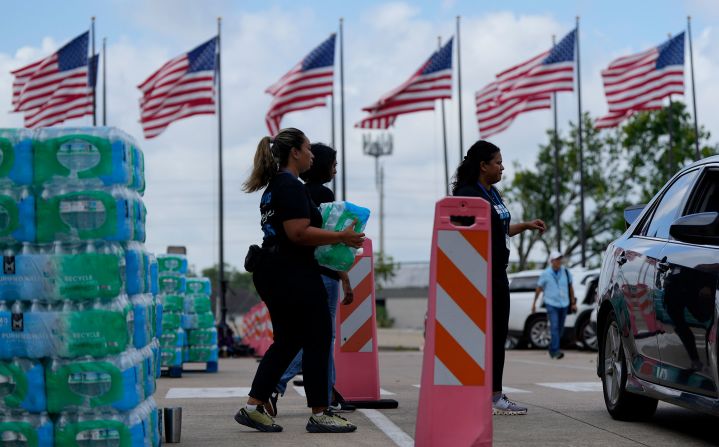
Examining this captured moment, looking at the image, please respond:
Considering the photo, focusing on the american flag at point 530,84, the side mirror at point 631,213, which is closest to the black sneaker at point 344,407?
the side mirror at point 631,213

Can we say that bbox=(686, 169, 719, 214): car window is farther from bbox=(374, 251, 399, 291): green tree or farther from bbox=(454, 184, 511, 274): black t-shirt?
bbox=(374, 251, 399, 291): green tree

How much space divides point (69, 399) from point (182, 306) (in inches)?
440

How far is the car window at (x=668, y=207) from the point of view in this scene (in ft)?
27.2

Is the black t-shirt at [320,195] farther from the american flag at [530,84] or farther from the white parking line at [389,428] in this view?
the american flag at [530,84]

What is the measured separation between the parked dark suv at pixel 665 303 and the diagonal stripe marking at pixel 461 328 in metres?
1.20

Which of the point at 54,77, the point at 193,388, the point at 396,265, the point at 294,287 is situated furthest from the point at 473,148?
the point at 396,265

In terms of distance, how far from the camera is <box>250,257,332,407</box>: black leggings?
325 inches

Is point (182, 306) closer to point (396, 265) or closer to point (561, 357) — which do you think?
point (561, 357)

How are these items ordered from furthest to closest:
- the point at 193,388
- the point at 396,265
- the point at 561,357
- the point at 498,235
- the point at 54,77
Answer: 1. the point at 396,265
2. the point at 54,77
3. the point at 561,357
4. the point at 193,388
5. the point at 498,235

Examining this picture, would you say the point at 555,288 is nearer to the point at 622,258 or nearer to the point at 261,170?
the point at 622,258

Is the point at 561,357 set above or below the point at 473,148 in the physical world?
below

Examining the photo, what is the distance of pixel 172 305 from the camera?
16.9 metres

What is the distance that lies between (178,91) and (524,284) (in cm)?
1036

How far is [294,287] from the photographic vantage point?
27.1 feet
